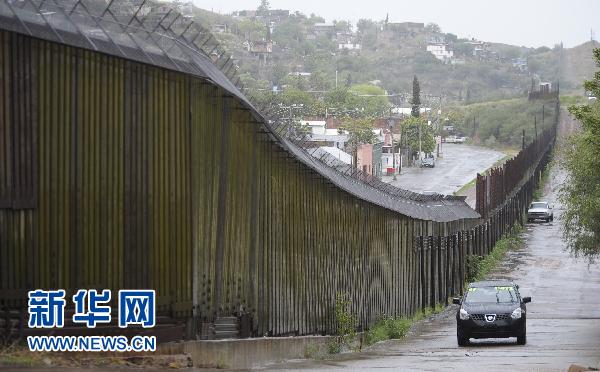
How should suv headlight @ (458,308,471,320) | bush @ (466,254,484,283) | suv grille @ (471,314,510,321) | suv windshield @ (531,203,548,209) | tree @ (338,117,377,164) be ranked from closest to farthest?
suv grille @ (471,314,510,321) → suv headlight @ (458,308,471,320) → bush @ (466,254,484,283) → suv windshield @ (531,203,548,209) → tree @ (338,117,377,164)

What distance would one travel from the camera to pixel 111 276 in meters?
18.3

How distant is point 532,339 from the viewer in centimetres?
2908

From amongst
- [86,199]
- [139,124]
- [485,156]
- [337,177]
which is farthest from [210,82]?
[485,156]

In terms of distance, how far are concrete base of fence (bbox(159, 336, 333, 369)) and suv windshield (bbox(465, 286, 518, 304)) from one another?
4843mm

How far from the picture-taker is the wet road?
21.2m

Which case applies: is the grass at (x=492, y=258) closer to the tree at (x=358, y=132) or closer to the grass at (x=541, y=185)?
the grass at (x=541, y=185)

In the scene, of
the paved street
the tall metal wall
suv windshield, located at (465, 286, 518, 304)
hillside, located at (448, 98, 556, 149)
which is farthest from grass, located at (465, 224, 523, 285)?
hillside, located at (448, 98, 556, 149)

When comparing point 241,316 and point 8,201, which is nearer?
point 8,201

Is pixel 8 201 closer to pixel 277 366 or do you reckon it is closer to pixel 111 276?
pixel 111 276

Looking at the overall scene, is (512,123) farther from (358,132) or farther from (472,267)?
(472,267)

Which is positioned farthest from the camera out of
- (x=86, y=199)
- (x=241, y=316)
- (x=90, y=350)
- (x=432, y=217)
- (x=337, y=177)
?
(x=432, y=217)

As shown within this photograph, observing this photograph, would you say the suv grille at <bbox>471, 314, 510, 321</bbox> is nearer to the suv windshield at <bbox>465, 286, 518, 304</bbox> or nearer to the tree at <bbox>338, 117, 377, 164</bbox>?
the suv windshield at <bbox>465, 286, 518, 304</bbox>

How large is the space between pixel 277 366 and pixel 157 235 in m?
3.39

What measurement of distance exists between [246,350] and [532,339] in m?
10.4
